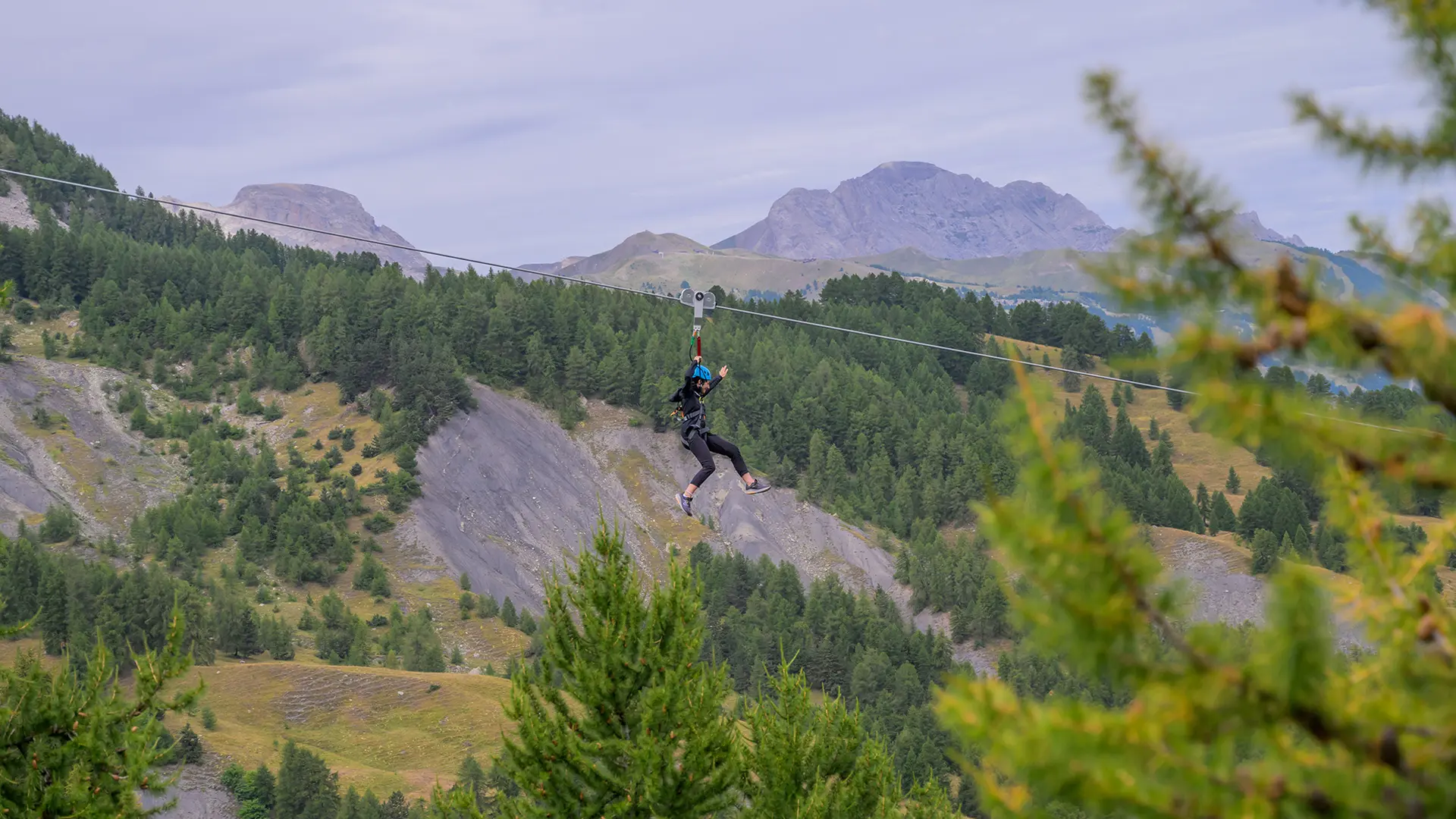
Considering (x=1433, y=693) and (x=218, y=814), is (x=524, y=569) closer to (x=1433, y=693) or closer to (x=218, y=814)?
(x=218, y=814)

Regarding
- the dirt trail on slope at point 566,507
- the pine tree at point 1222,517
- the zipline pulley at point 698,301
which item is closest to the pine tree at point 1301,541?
the pine tree at point 1222,517

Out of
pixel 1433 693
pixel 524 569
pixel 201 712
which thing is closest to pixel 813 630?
pixel 524 569

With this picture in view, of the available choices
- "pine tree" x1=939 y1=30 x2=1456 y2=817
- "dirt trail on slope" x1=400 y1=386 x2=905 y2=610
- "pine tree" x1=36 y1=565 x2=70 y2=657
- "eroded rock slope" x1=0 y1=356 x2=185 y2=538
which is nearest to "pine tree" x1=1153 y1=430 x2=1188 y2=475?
"dirt trail on slope" x1=400 y1=386 x2=905 y2=610

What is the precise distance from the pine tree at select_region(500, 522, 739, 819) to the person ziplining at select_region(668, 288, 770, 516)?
168cm

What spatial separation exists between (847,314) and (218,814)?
103374mm

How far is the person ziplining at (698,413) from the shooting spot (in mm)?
16203

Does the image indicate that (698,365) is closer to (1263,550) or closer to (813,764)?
(813,764)

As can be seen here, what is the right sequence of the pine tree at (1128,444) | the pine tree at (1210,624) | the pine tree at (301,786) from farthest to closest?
1. the pine tree at (1128,444)
2. the pine tree at (301,786)
3. the pine tree at (1210,624)

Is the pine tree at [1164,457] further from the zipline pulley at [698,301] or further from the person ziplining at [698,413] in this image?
the zipline pulley at [698,301]

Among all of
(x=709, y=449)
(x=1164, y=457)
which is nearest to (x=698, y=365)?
(x=709, y=449)

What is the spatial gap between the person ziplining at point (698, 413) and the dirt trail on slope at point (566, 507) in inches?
2782

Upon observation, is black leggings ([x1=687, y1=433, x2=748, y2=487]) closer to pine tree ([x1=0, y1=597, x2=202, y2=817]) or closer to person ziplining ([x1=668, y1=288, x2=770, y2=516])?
person ziplining ([x1=668, y1=288, x2=770, y2=516])

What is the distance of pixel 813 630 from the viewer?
259 ft

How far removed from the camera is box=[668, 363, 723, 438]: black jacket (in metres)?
16.4
